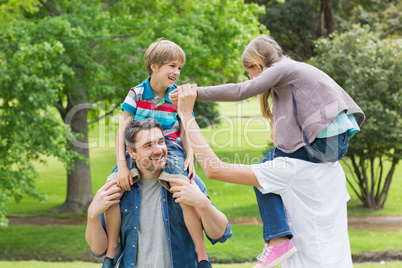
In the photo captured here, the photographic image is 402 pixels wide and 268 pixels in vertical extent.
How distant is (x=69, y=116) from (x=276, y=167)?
1218cm

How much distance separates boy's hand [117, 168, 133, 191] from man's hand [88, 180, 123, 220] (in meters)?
0.04

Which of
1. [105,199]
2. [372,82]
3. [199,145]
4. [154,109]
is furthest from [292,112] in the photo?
[372,82]

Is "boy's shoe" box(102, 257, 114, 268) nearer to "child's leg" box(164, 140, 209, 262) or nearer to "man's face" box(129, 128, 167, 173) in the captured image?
"child's leg" box(164, 140, 209, 262)

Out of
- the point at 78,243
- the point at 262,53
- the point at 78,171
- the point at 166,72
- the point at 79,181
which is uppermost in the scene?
the point at 262,53

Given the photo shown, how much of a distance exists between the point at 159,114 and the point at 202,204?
34.1 inches

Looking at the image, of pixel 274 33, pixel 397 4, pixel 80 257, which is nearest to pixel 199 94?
pixel 80 257

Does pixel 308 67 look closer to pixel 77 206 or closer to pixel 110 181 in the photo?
pixel 110 181

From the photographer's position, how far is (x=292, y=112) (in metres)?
3.12

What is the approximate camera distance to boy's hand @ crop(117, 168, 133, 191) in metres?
3.19

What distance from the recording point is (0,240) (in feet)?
43.6

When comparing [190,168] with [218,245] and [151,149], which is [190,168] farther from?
[218,245]

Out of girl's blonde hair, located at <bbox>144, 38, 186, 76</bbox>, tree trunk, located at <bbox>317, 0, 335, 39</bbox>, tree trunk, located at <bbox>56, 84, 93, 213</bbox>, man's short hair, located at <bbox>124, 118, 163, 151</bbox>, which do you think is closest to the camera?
man's short hair, located at <bbox>124, 118, 163, 151</bbox>

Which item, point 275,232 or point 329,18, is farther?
point 329,18

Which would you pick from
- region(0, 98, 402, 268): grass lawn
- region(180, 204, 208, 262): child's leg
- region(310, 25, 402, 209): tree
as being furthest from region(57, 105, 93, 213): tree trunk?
region(180, 204, 208, 262): child's leg
